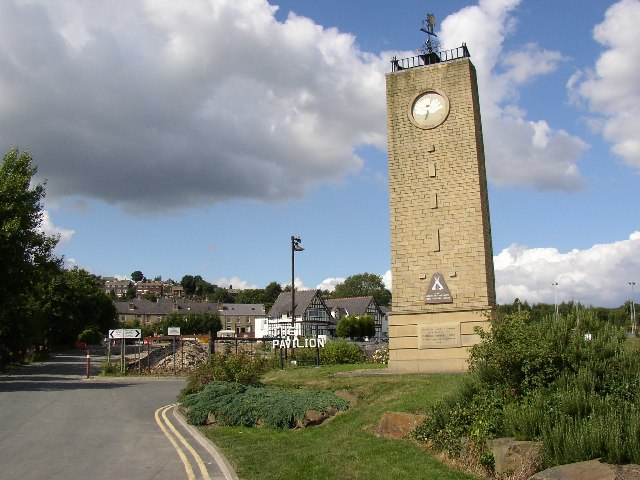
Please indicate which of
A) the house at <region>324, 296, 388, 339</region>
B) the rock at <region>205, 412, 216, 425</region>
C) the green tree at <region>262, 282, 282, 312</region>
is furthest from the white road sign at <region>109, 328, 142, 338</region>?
the green tree at <region>262, 282, 282, 312</region>

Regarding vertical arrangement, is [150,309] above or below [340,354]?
above

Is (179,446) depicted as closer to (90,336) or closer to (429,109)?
(429,109)

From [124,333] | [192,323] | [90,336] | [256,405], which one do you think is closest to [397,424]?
[256,405]

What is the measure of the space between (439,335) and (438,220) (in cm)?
359

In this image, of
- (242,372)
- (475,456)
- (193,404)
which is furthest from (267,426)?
(475,456)

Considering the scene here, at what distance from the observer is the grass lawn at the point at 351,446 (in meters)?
9.13

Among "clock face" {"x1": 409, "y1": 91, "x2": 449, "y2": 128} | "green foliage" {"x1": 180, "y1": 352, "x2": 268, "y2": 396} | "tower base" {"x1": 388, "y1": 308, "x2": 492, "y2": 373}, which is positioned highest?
"clock face" {"x1": 409, "y1": 91, "x2": 449, "y2": 128}

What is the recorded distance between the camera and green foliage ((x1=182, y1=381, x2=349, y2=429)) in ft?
46.1

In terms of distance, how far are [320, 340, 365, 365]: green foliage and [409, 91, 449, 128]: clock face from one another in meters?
11.5

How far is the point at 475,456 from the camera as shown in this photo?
353 inches

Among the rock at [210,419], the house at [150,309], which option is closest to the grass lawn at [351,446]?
the rock at [210,419]

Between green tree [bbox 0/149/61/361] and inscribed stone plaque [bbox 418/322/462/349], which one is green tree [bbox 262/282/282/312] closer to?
green tree [bbox 0/149/61/361]

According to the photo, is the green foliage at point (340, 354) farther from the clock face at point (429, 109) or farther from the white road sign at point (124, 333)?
the clock face at point (429, 109)

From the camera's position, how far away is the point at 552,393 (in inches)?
361
